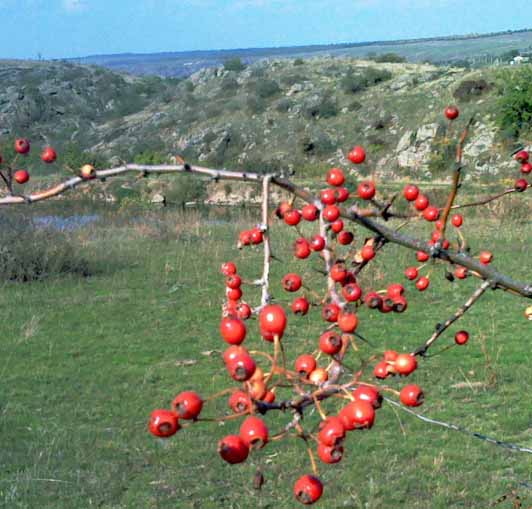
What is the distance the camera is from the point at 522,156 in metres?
1.69

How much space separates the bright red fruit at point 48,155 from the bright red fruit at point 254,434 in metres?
0.66

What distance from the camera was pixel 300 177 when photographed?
30.2 meters

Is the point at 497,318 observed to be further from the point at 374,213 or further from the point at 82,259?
the point at 374,213

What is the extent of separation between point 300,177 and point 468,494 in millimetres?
25631

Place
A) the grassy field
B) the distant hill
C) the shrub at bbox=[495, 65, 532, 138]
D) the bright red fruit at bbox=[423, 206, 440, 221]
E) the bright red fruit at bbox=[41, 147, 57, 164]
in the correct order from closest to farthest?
the bright red fruit at bbox=[41, 147, 57, 164] < the bright red fruit at bbox=[423, 206, 440, 221] < the grassy field < the shrub at bbox=[495, 65, 532, 138] < the distant hill

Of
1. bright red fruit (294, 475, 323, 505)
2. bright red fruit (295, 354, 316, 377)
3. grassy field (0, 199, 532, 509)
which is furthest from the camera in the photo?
grassy field (0, 199, 532, 509)

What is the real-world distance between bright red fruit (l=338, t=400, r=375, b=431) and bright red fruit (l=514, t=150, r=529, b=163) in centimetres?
77

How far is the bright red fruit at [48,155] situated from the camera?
144 centimetres

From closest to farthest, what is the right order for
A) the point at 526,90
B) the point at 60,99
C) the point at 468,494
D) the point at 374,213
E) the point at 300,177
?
the point at 374,213, the point at 468,494, the point at 526,90, the point at 300,177, the point at 60,99

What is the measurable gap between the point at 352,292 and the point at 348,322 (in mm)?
193

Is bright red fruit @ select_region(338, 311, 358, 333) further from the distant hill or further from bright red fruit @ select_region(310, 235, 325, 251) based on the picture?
the distant hill

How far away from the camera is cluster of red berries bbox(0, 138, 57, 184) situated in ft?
4.65

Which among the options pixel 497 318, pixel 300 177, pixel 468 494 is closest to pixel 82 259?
pixel 497 318

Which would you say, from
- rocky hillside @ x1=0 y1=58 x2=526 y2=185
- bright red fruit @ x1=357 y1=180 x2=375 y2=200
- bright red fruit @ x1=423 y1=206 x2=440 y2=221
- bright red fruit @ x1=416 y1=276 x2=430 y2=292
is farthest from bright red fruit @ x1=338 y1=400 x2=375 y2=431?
rocky hillside @ x1=0 y1=58 x2=526 y2=185
